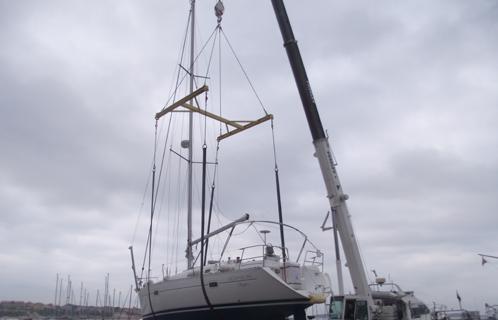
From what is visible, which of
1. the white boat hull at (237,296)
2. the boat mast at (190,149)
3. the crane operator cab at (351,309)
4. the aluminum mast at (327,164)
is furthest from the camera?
the boat mast at (190,149)

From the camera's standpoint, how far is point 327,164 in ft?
49.4

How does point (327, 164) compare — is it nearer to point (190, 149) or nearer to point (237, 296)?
point (237, 296)

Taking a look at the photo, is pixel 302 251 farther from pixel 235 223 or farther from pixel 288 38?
pixel 288 38

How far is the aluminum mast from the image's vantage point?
545 inches

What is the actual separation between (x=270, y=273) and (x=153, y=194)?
8.67 m

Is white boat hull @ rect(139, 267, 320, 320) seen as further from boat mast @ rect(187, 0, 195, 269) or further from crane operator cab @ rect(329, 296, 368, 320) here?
boat mast @ rect(187, 0, 195, 269)

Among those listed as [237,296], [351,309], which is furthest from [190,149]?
[351,309]

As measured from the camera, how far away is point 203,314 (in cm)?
1661

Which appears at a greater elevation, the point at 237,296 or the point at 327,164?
the point at 327,164

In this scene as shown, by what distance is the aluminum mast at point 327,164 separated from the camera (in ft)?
45.4

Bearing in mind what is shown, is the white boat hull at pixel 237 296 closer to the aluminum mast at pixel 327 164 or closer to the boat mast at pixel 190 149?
the aluminum mast at pixel 327 164

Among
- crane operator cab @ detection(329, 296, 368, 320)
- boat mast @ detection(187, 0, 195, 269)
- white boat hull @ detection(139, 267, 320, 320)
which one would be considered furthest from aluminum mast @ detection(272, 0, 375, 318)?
boat mast @ detection(187, 0, 195, 269)

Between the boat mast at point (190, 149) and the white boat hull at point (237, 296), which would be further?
the boat mast at point (190, 149)

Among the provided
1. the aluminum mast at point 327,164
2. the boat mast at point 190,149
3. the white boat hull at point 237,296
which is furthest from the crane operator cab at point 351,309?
the boat mast at point 190,149
